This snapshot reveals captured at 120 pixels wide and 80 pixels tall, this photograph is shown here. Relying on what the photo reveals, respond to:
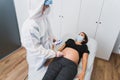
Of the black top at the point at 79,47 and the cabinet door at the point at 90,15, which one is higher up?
the cabinet door at the point at 90,15

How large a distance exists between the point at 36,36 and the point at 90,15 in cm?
121

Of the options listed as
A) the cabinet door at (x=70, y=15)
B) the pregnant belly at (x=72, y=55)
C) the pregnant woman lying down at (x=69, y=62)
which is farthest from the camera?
the cabinet door at (x=70, y=15)

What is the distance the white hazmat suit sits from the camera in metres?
1.16

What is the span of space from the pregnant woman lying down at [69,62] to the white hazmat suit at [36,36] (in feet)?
0.47

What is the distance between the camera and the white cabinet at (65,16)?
2104 millimetres

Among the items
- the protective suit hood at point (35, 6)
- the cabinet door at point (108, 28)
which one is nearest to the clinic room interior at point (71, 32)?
the cabinet door at point (108, 28)

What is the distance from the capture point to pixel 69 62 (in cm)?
142

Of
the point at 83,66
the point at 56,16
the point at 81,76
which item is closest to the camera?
the point at 81,76

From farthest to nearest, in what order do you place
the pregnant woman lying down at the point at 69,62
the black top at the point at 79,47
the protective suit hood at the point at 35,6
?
the black top at the point at 79,47, the pregnant woman lying down at the point at 69,62, the protective suit hood at the point at 35,6

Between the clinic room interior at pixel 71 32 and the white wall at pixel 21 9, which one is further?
the white wall at pixel 21 9

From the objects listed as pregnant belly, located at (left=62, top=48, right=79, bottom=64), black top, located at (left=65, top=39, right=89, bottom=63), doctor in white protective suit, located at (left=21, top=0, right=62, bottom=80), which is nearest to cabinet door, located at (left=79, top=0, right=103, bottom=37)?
black top, located at (left=65, top=39, right=89, bottom=63)

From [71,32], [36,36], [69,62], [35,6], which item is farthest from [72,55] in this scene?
[71,32]

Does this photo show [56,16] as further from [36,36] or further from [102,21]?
[36,36]

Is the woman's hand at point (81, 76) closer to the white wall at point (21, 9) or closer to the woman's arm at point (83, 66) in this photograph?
the woman's arm at point (83, 66)
